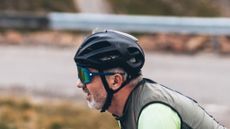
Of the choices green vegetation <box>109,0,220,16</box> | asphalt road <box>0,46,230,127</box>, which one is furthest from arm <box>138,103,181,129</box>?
green vegetation <box>109,0,220,16</box>

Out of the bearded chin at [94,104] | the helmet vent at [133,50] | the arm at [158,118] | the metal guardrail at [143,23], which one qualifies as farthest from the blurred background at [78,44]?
the arm at [158,118]

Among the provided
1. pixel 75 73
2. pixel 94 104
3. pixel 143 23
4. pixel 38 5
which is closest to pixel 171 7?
pixel 143 23

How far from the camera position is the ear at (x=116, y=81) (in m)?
3.79

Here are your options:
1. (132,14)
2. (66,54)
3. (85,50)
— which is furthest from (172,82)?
(85,50)

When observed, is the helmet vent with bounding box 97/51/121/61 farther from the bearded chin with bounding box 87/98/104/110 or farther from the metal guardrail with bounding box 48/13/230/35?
the metal guardrail with bounding box 48/13/230/35

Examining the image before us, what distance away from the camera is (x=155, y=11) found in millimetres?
16922

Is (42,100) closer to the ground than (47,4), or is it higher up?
closer to the ground

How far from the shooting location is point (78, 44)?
15.4 meters

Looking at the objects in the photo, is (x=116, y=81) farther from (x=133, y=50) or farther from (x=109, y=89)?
(x=133, y=50)

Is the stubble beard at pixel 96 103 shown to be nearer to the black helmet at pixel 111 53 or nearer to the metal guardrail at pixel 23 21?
the black helmet at pixel 111 53

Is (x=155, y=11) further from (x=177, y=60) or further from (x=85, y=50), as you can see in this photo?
(x=85, y=50)

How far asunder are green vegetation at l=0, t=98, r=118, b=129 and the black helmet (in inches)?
212

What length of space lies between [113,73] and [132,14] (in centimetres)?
1310

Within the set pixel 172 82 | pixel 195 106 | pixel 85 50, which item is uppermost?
pixel 85 50
